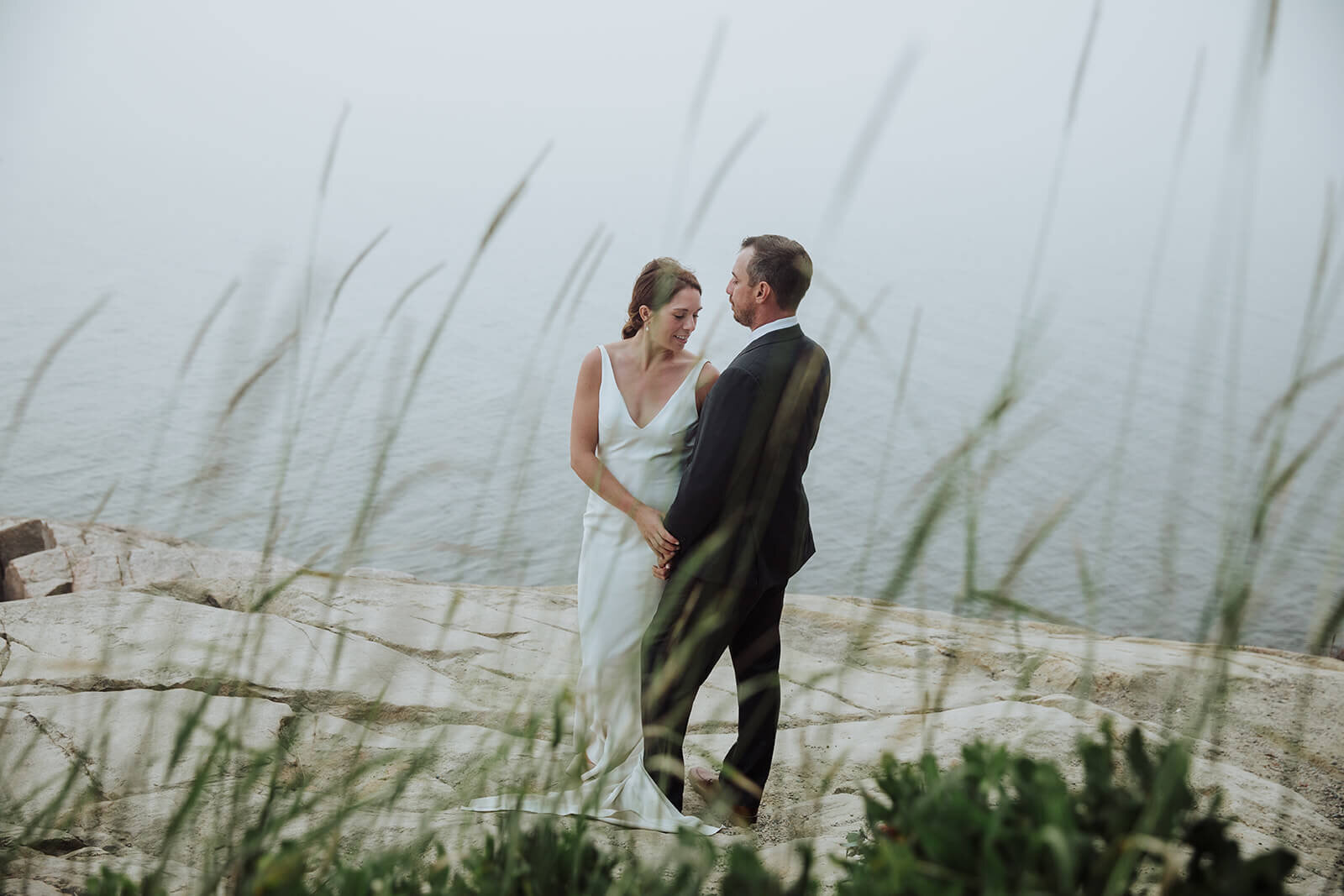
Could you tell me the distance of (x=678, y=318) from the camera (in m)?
3.25

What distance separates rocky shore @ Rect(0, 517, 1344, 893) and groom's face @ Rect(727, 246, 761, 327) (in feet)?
3.53

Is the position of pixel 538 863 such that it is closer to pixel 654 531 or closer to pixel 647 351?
pixel 654 531

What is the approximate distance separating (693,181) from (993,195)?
11902 millimetres

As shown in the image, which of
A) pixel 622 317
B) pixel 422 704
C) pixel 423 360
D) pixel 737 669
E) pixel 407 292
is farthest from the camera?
pixel 622 317

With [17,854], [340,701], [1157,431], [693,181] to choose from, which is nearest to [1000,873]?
[17,854]

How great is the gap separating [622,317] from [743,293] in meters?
16.9

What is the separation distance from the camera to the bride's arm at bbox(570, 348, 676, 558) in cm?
320

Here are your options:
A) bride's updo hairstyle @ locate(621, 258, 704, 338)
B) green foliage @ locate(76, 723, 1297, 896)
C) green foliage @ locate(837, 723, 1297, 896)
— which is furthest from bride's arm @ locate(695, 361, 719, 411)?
green foliage @ locate(837, 723, 1297, 896)

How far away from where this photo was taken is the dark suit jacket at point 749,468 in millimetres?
2791

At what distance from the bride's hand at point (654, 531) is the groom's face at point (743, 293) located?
2.28 ft

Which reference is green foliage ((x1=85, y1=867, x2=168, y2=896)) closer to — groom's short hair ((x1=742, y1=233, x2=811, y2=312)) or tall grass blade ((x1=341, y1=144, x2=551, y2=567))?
tall grass blade ((x1=341, y1=144, x2=551, y2=567))

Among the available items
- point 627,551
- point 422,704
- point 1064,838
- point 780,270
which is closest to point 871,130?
point 1064,838

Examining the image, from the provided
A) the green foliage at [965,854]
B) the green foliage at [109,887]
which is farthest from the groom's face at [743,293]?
the green foliage at [109,887]

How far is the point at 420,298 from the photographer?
2081 centimetres
